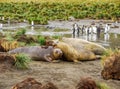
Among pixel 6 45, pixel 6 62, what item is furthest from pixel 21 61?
pixel 6 45

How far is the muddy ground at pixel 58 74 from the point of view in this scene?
9.80m

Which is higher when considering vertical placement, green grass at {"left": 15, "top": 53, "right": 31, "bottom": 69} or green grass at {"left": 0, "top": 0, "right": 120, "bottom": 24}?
green grass at {"left": 0, "top": 0, "right": 120, "bottom": 24}

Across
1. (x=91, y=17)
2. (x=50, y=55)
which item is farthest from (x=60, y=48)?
(x=91, y=17)

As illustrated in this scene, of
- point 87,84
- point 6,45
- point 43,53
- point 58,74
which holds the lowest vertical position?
point 58,74

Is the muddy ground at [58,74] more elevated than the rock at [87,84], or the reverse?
the rock at [87,84]

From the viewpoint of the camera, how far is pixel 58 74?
430 inches

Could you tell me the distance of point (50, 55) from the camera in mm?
13398

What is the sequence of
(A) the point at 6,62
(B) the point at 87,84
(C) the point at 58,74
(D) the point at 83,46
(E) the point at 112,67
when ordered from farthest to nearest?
1. (D) the point at 83,46
2. (A) the point at 6,62
3. (C) the point at 58,74
4. (E) the point at 112,67
5. (B) the point at 87,84

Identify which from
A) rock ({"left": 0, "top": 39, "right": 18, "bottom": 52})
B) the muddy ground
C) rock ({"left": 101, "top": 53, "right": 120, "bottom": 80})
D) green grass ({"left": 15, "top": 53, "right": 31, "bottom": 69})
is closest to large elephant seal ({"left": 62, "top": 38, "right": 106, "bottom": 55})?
the muddy ground

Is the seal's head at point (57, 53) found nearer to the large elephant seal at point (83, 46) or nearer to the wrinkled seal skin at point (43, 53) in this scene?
the wrinkled seal skin at point (43, 53)

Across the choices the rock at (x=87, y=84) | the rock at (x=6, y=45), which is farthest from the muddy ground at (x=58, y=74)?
the rock at (x=6, y=45)

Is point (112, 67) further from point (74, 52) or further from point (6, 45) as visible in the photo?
point (6, 45)

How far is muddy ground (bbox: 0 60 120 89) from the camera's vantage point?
9.80 metres

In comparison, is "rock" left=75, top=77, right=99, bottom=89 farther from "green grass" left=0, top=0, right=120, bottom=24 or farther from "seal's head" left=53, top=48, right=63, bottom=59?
"green grass" left=0, top=0, right=120, bottom=24
